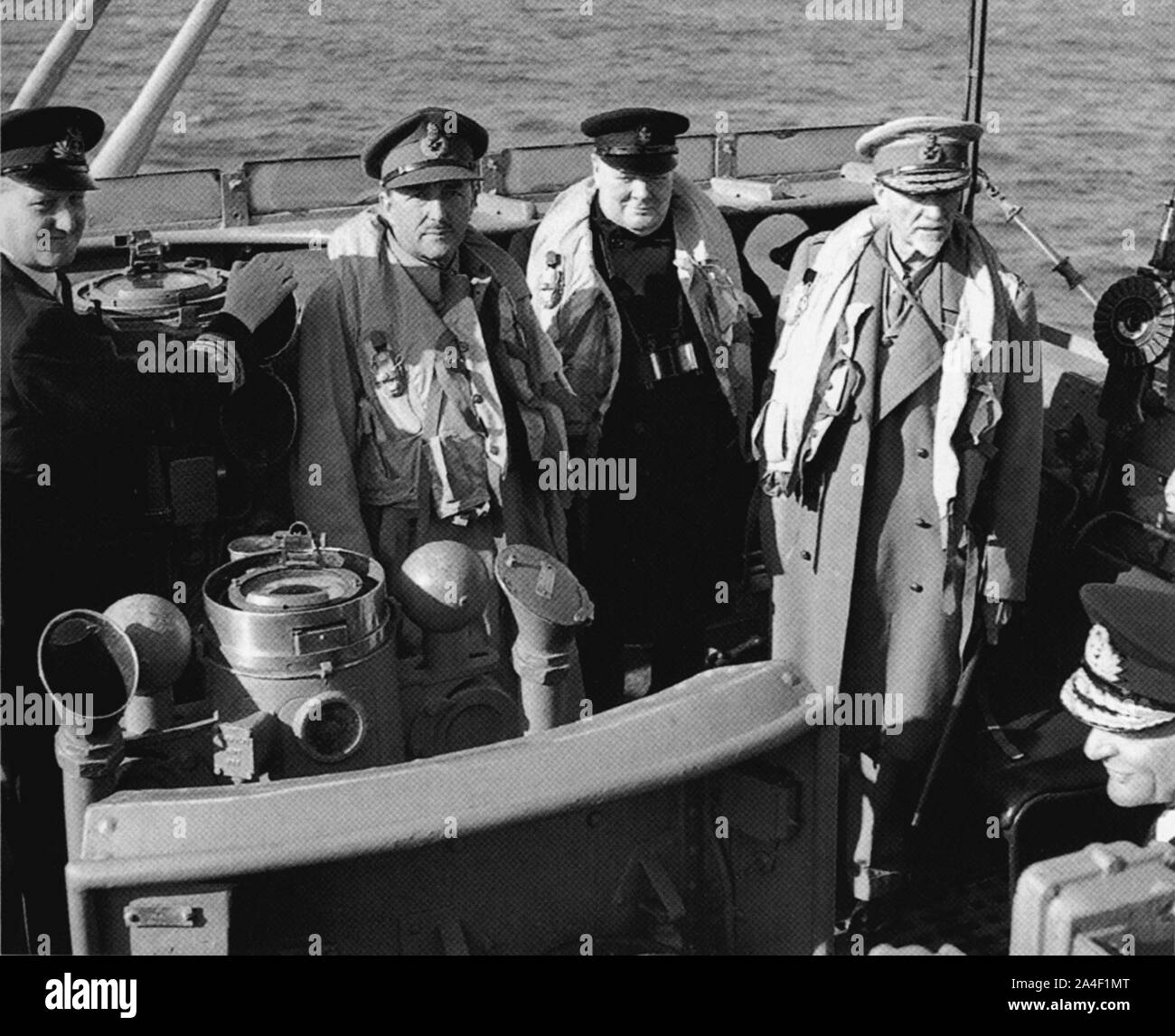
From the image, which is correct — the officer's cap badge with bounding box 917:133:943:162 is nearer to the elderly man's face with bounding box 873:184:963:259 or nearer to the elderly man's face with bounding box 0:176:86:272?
the elderly man's face with bounding box 873:184:963:259

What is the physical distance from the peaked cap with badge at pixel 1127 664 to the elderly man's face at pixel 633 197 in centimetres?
179

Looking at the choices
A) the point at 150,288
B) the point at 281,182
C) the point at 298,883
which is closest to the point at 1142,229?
Answer: the point at 281,182

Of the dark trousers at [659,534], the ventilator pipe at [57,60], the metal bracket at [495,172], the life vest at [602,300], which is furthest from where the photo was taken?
the ventilator pipe at [57,60]

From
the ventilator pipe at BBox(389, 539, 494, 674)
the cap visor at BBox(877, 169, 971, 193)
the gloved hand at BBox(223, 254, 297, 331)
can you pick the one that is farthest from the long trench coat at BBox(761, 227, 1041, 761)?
the gloved hand at BBox(223, 254, 297, 331)

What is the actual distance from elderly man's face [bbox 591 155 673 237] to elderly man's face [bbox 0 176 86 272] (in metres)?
1.43

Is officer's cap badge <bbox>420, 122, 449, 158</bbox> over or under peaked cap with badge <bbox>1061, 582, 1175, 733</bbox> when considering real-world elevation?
over

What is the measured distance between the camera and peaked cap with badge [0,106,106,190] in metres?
3.68

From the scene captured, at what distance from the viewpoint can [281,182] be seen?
570cm

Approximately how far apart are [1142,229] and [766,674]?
57.0ft

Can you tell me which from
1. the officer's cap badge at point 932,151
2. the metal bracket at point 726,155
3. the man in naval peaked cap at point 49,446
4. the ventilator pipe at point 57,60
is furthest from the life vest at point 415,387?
the ventilator pipe at point 57,60

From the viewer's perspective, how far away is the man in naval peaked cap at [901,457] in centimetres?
419

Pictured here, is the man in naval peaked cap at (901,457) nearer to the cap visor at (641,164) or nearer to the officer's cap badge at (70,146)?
the cap visor at (641,164)

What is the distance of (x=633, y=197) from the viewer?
458 centimetres

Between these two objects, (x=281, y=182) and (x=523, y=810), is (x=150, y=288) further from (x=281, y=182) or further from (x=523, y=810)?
(x=523, y=810)
